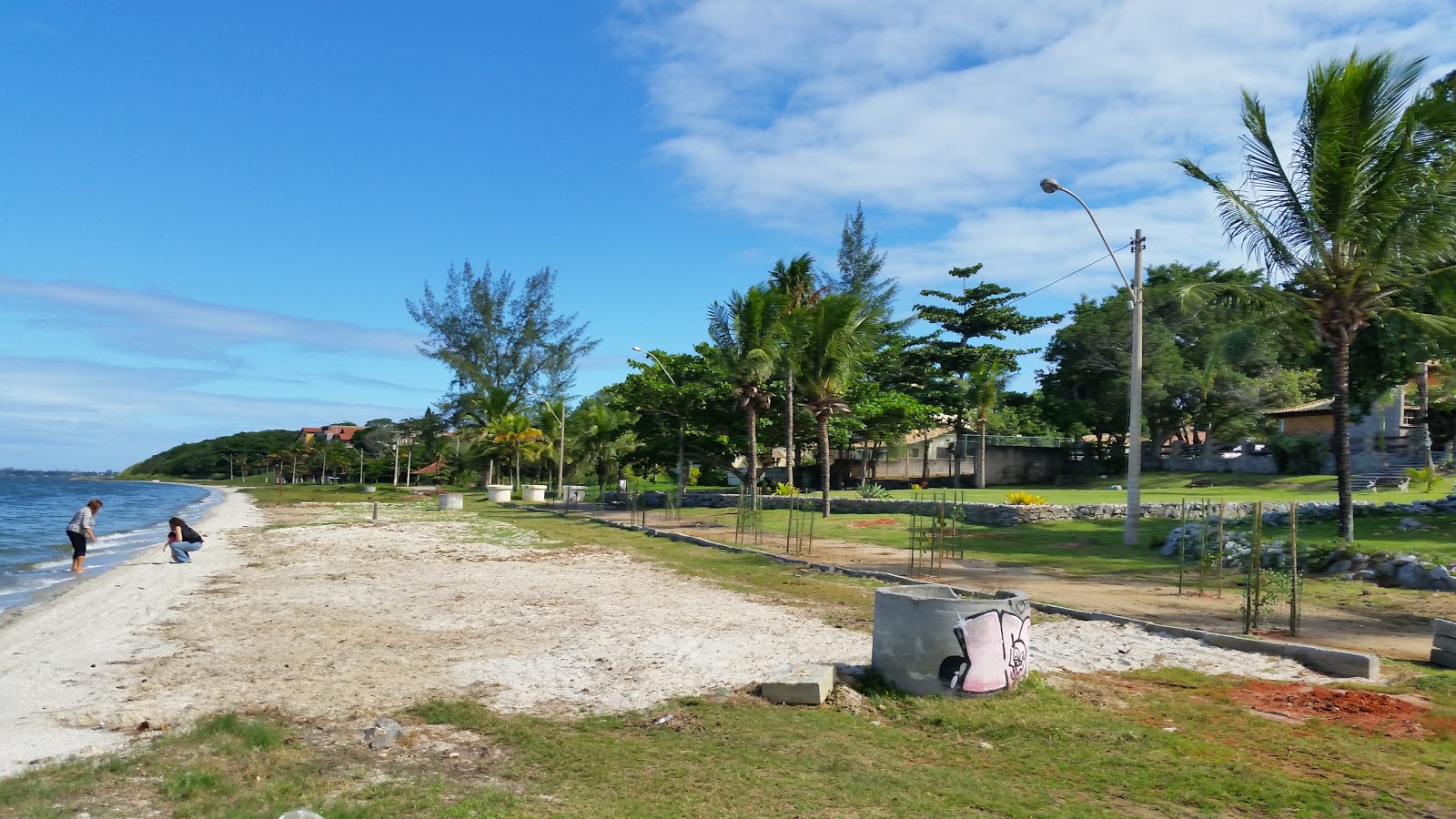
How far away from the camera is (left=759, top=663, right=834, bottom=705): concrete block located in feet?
22.9

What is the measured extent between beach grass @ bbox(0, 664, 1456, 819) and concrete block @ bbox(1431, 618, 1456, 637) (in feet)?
6.69

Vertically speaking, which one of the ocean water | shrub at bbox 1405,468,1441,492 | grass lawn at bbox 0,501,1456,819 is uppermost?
shrub at bbox 1405,468,1441,492

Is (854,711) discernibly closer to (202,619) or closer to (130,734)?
(130,734)

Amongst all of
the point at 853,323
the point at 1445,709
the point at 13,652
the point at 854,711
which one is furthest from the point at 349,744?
the point at 853,323

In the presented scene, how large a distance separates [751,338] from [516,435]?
24.8 meters

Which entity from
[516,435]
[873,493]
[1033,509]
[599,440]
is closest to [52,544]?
[873,493]

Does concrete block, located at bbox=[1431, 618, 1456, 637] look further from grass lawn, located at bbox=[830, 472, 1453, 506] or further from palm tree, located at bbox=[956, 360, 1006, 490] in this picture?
palm tree, located at bbox=[956, 360, 1006, 490]

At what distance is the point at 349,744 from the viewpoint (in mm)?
6105

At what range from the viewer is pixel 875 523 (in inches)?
1029

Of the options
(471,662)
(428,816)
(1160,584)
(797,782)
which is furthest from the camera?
(1160,584)

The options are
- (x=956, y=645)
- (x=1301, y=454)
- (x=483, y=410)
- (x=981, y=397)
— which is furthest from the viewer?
(x=483, y=410)

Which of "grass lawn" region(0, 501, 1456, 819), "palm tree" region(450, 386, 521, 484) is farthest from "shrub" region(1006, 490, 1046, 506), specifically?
"palm tree" region(450, 386, 521, 484)

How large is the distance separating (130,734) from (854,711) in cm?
505

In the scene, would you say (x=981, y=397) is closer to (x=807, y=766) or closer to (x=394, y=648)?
(x=394, y=648)
